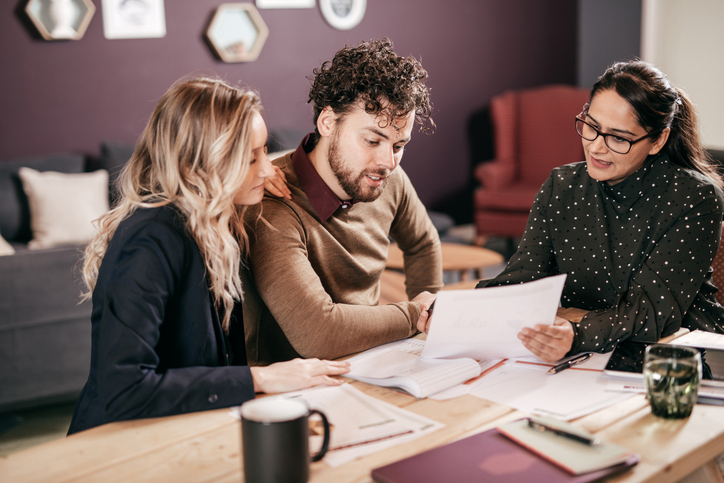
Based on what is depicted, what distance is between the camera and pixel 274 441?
787 mm

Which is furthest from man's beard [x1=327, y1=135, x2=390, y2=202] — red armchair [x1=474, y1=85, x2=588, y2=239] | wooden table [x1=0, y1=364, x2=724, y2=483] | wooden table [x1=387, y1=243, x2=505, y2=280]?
red armchair [x1=474, y1=85, x2=588, y2=239]

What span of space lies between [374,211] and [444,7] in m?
4.00

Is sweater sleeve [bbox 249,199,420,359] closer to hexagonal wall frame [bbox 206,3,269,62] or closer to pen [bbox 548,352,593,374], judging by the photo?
pen [bbox 548,352,593,374]

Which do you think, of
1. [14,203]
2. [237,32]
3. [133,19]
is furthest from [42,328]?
[237,32]

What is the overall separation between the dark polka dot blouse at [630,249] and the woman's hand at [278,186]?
54cm

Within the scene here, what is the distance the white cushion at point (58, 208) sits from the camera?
3.37 meters

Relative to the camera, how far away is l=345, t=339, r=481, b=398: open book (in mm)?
1101

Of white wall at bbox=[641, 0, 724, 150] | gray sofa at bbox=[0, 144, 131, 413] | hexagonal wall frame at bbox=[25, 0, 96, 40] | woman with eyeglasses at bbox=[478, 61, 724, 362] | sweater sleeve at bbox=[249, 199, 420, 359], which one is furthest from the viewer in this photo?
white wall at bbox=[641, 0, 724, 150]

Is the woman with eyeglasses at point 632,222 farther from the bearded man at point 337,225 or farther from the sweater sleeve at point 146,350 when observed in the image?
the sweater sleeve at point 146,350

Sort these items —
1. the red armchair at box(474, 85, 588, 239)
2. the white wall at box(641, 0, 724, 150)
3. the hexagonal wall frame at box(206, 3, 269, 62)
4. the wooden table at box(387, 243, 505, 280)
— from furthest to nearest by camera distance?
the white wall at box(641, 0, 724, 150), the red armchair at box(474, 85, 588, 239), the hexagonal wall frame at box(206, 3, 269, 62), the wooden table at box(387, 243, 505, 280)

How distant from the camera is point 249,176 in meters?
1.25

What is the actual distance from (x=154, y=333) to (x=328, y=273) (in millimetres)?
581

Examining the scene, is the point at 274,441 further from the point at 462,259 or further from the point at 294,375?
the point at 462,259

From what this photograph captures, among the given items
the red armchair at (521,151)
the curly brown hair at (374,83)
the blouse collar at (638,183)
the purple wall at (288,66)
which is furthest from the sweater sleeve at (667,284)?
the purple wall at (288,66)
